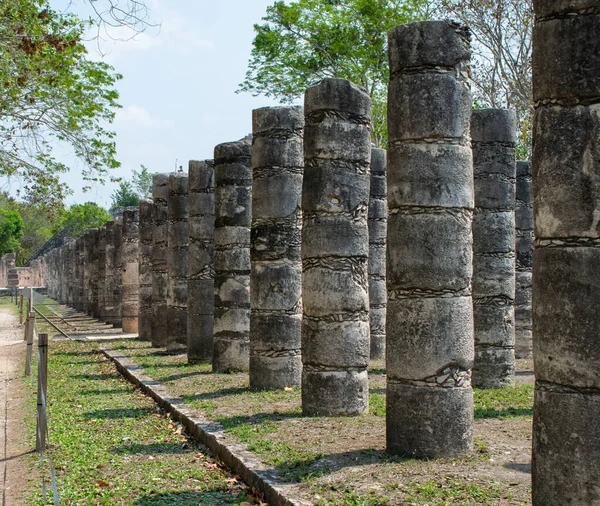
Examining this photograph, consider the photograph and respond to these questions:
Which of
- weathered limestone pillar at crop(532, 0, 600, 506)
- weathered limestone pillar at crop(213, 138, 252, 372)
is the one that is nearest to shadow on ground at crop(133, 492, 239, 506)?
weathered limestone pillar at crop(532, 0, 600, 506)

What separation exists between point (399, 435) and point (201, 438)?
2396mm

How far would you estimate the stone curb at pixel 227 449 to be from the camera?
20.7 feet

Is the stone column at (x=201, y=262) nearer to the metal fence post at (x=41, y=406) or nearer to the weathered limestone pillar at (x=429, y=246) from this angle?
the metal fence post at (x=41, y=406)

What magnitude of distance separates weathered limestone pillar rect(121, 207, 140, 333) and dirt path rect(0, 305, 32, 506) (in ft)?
15.7

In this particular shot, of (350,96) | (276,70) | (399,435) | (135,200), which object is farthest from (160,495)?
(135,200)

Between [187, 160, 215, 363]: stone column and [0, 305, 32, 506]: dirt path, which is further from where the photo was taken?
[187, 160, 215, 363]: stone column

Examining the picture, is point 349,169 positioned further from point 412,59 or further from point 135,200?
point 135,200

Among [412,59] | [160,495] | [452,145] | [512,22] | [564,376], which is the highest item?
[512,22]

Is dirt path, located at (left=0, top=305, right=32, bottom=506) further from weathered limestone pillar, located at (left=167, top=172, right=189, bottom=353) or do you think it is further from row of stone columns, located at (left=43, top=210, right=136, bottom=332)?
row of stone columns, located at (left=43, top=210, right=136, bottom=332)

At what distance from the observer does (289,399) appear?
34.9 feet

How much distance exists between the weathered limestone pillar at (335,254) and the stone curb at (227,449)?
4.31 ft

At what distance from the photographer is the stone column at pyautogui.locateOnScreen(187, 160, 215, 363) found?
49.7ft

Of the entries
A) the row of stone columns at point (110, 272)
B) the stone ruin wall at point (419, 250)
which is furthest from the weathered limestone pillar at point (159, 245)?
the stone ruin wall at point (419, 250)

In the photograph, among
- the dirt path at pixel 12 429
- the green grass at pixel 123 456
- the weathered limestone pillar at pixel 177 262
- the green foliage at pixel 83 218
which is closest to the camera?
the green grass at pixel 123 456
